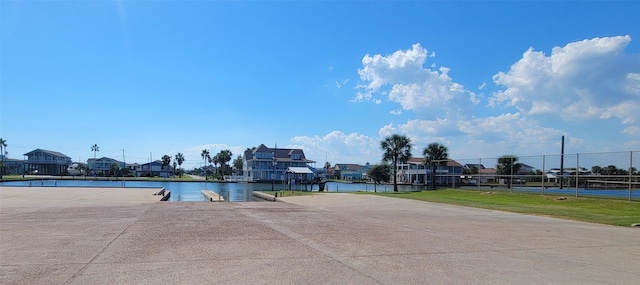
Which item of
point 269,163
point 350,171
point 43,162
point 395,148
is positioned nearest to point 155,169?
point 43,162

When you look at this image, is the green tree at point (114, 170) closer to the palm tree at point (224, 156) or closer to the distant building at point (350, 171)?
the palm tree at point (224, 156)

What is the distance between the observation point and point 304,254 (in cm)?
841

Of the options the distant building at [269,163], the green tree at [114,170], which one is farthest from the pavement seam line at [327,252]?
the green tree at [114,170]

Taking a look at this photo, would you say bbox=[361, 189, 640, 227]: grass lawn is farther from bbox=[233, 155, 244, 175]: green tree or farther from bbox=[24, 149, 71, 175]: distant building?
bbox=[24, 149, 71, 175]: distant building

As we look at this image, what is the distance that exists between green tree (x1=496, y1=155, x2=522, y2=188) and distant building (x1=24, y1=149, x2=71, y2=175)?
5406 inches

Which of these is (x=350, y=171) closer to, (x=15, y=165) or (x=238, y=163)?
(x=238, y=163)

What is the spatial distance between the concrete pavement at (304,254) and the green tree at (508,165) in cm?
1882

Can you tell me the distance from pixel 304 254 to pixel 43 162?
14939 cm

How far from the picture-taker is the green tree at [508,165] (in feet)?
104

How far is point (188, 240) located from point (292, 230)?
125 inches

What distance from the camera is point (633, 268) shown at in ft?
25.0

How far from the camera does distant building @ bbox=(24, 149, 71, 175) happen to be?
131 meters

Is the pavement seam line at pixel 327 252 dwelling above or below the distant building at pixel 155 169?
above

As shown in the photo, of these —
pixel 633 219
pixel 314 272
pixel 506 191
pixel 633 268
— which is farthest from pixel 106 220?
pixel 506 191
